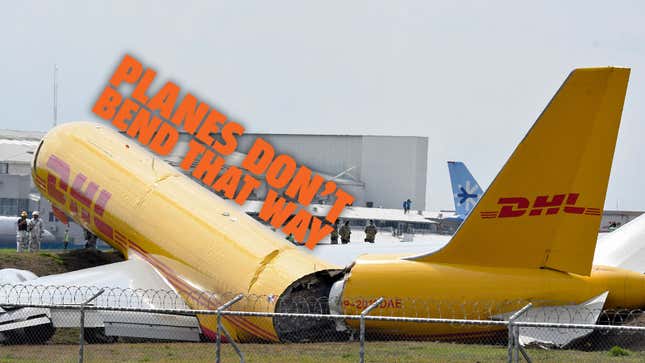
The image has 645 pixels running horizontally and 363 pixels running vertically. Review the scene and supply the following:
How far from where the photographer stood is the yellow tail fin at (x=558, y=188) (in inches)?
843

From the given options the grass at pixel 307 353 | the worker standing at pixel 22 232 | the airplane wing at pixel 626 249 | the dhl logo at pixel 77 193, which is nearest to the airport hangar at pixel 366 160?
the worker standing at pixel 22 232

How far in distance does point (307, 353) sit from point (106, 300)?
8.27 metres

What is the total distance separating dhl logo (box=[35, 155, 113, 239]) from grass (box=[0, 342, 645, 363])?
8602mm

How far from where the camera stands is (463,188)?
79875mm

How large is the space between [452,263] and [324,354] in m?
3.17

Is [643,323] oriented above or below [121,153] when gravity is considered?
below

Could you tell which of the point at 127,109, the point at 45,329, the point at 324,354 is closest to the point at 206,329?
the point at 45,329

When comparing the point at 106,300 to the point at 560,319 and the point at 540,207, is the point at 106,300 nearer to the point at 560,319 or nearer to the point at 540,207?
the point at 540,207

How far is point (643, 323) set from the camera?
80.6 feet

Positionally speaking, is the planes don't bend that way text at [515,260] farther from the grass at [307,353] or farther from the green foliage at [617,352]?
the green foliage at [617,352]

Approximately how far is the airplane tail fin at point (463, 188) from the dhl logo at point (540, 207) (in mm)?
56989

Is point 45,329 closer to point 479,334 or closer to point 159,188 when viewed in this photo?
point 159,188

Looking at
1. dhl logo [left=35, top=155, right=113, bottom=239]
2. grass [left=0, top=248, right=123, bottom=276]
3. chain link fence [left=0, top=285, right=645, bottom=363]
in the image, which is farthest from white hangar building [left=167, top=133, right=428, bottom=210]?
chain link fence [left=0, top=285, right=645, bottom=363]

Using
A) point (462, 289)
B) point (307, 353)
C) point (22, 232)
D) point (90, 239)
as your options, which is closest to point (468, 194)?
point (22, 232)
